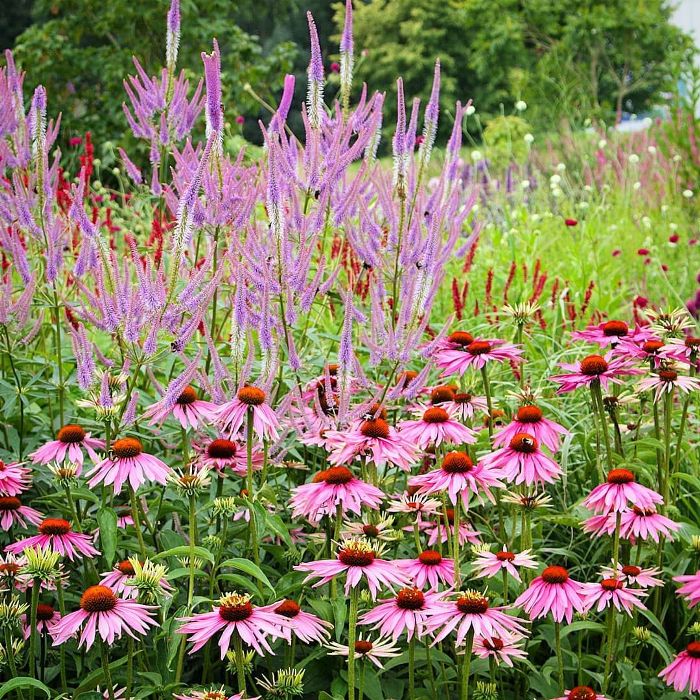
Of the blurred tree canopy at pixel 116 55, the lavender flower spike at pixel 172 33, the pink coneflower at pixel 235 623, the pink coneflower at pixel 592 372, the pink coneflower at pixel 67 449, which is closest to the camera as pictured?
the pink coneflower at pixel 235 623

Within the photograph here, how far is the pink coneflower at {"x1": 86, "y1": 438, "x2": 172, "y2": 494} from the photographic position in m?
1.99

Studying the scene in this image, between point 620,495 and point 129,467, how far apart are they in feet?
3.61

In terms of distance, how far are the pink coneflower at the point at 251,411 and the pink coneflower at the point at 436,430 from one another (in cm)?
34

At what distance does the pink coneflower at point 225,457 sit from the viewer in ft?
7.48

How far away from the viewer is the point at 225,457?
230 cm

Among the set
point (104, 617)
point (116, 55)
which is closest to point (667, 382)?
point (104, 617)

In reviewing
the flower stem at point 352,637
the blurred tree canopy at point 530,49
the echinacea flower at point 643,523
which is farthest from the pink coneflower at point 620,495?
the blurred tree canopy at point 530,49

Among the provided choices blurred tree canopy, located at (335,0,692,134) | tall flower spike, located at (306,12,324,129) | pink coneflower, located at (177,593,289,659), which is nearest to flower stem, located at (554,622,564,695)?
pink coneflower, located at (177,593,289,659)

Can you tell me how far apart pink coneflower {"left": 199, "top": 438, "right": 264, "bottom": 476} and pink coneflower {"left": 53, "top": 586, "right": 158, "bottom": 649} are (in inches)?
18.4

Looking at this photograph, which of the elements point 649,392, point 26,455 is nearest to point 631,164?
point 649,392

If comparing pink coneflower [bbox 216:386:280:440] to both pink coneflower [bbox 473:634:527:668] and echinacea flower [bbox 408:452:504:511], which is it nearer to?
echinacea flower [bbox 408:452:504:511]

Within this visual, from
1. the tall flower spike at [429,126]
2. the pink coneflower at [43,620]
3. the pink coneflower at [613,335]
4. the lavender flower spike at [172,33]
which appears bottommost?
the pink coneflower at [43,620]

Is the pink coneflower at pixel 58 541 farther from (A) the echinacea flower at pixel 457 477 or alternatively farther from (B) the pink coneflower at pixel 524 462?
(B) the pink coneflower at pixel 524 462

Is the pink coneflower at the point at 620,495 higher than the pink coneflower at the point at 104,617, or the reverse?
the pink coneflower at the point at 620,495
